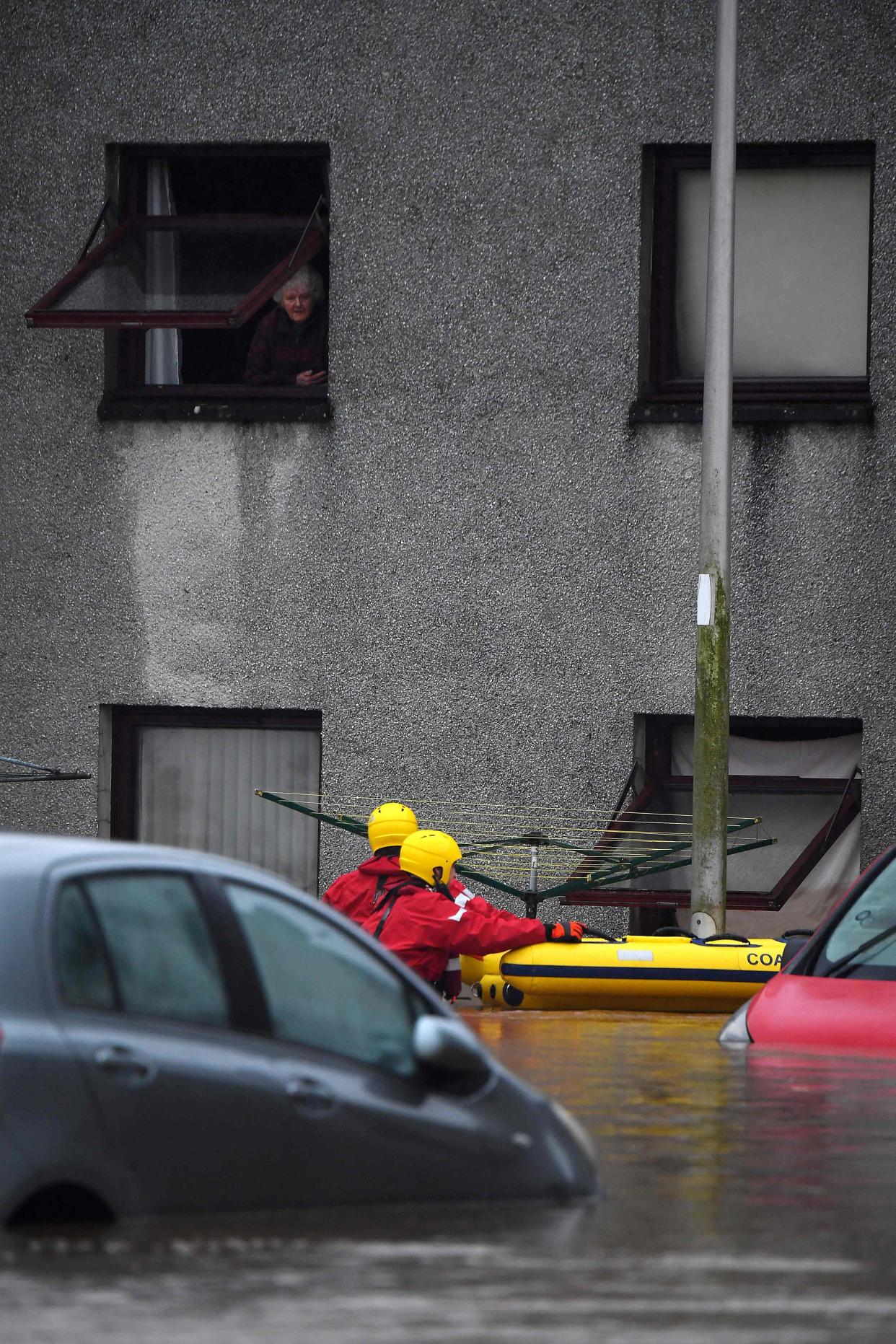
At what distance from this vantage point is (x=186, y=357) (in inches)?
649

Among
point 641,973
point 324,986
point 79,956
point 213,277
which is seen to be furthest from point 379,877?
point 79,956

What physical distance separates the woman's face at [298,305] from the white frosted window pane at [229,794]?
2.72 metres

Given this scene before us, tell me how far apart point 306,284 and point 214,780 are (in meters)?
3.34

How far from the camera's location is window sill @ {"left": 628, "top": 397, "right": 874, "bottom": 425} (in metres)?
15.4

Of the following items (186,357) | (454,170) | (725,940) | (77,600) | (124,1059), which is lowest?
(725,940)

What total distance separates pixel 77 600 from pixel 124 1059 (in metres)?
11.1

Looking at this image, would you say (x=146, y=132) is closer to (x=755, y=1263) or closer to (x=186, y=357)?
(x=186, y=357)

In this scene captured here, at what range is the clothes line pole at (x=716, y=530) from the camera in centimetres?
1350

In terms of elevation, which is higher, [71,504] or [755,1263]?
[71,504]

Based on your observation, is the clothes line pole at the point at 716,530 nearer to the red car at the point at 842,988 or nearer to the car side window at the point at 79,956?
the red car at the point at 842,988

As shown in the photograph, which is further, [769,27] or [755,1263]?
[769,27]

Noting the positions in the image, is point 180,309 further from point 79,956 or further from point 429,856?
point 79,956

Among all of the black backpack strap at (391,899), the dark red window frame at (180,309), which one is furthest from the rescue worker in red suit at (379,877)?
the dark red window frame at (180,309)

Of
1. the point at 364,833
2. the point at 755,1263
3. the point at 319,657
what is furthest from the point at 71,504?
the point at 755,1263
